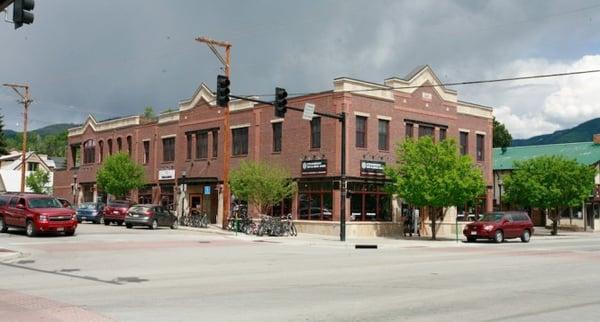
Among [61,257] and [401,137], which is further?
[401,137]

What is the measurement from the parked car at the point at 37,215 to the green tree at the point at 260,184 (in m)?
9.90

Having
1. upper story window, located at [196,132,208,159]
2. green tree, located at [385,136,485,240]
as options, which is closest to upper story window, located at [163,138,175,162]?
upper story window, located at [196,132,208,159]

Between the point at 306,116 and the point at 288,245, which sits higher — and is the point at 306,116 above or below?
above

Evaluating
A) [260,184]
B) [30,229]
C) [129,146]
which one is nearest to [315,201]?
[260,184]

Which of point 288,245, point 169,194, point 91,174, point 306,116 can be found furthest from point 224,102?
point 91,174

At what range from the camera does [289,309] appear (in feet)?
33.9

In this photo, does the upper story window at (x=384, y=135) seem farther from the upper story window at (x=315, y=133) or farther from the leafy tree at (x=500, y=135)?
the leafy tree at (x=500, y=135)

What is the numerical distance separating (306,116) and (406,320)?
776 inches

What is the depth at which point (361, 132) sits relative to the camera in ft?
123

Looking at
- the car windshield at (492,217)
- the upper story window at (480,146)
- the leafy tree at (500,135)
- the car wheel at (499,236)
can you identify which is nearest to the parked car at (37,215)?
the car windshield at (492,217)

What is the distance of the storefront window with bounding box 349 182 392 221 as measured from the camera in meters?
37.0

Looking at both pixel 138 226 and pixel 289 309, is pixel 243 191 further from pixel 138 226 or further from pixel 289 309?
pixel 289 309

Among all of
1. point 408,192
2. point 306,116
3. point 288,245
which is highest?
point 306,116

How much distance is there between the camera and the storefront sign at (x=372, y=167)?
122 feet
